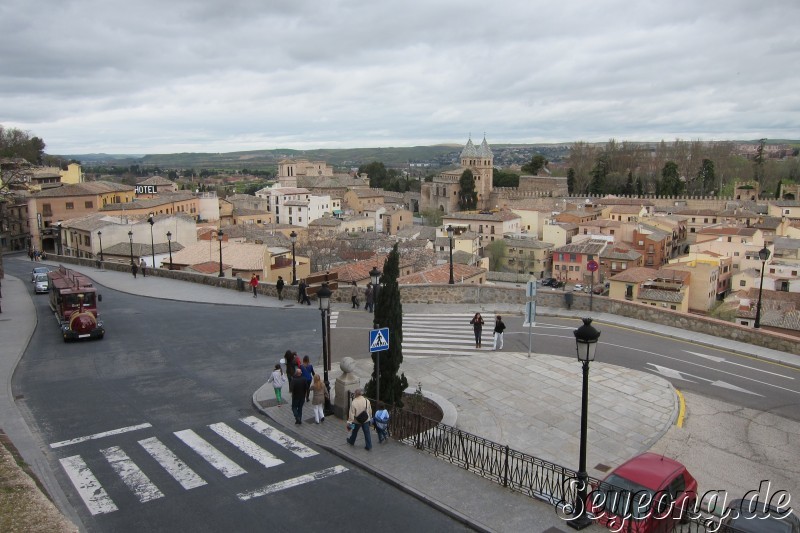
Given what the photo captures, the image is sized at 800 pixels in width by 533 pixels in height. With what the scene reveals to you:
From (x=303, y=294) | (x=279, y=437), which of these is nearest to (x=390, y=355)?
(x=279, y=437)

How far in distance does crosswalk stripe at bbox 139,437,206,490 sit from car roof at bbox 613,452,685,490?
6.37 meters

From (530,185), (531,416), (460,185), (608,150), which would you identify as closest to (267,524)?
(531,416)

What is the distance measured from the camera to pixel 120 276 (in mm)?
35844

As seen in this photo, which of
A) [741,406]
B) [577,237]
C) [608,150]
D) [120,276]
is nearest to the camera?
[741,406]

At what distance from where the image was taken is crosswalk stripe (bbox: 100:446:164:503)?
9.21 meters

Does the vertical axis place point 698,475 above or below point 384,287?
below

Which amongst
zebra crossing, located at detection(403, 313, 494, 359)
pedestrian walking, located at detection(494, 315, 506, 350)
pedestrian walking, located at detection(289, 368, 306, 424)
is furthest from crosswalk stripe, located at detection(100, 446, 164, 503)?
pedestrian walking, located at detection(494, 315, 506, 350)

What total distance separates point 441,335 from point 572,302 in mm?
5775

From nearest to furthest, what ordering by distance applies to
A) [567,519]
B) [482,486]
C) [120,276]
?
[567,519] < [482,486] < [120,276]

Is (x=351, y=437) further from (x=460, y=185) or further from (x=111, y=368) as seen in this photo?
(x=460, y=185)

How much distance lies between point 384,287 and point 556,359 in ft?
22.0

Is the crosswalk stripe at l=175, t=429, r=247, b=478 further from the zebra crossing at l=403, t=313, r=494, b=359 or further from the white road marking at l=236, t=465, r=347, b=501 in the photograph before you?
the zebra crossing at l=403, t=313, r=494, b=359

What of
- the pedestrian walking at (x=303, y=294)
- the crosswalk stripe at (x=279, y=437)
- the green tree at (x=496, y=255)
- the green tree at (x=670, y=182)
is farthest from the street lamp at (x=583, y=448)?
the green tree at (x=670, y=182)

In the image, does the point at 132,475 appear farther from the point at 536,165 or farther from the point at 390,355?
the point at 536,165
